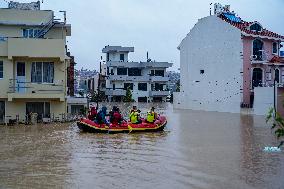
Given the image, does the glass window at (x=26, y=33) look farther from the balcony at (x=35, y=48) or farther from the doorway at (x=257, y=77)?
the doorway at (x=257, y=77)

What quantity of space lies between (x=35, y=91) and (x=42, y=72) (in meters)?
1.42

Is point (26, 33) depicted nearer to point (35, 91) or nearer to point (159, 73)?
point (35, 91)

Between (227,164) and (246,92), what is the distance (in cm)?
2789

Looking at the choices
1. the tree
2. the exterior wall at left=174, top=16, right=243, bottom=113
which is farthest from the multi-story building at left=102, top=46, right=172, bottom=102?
the exterior wall at left=174, top=16, right=243, bottom=113

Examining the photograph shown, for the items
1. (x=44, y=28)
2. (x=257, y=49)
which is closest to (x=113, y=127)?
(x=44, y=28)

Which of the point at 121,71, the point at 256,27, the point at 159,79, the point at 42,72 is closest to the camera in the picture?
the point at 42,72

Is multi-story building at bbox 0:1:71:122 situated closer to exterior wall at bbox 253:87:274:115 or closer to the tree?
exterior wall at bbox 253:87:274:115

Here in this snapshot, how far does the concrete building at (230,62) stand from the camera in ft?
134

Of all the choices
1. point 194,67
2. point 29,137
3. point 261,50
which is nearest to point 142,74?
point 194,67

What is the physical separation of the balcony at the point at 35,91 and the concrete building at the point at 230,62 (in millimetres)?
17270

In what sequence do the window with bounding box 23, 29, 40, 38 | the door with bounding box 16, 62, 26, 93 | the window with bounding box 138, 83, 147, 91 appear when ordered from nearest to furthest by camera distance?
the door with bounding box 16, 62, 26, 93 < the window with bounding box 23, 29, 40, 38 < the window with bounding box 138, 83, 147, 91

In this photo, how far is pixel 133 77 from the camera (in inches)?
2862

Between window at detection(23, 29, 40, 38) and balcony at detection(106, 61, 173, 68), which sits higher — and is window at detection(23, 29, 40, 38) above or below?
below

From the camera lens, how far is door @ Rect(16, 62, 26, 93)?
27656 millimetres
